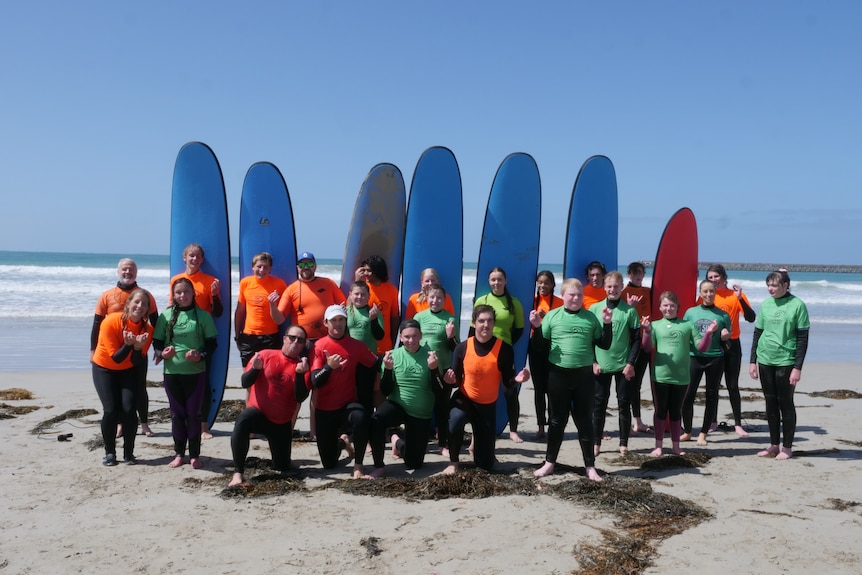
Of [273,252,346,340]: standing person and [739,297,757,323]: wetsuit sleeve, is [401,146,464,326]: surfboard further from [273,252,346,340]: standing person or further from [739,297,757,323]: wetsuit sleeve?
[739,297,757,323]: wetsuit sleeve

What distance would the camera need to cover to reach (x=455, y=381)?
4199 mm

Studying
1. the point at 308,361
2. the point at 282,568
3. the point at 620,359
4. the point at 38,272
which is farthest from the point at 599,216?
the point at 38,272

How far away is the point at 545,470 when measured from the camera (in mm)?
4152

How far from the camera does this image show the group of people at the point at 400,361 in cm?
408

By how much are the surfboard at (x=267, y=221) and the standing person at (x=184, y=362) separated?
1.47m

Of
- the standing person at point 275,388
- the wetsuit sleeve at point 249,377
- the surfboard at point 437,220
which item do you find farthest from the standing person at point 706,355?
the wetsuit sleeve at point 249,377

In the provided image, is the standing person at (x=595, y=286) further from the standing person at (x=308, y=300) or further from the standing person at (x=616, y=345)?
the standing person at (x=308, y=300)

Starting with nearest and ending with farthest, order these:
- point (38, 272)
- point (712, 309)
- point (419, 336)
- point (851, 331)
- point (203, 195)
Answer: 1. point (419, 336)
2. point (712, 309)
3. point (203, 195)
4. point (851, 331)
5. point (38, 272)

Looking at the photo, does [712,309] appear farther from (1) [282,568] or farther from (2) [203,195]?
(2) [203,195]

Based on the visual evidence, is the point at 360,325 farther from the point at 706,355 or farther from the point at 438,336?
the point at 706,355

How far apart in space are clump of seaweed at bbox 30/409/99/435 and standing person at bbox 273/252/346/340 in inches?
88.9

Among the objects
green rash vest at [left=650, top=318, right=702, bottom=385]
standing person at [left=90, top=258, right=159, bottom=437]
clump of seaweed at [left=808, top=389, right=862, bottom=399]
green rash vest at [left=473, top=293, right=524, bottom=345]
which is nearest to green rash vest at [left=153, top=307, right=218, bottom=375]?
standing person at [left=90, top=258, right=159, bottom=437]

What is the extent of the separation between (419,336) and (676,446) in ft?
6.72

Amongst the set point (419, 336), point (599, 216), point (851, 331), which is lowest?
point (851, 331)
